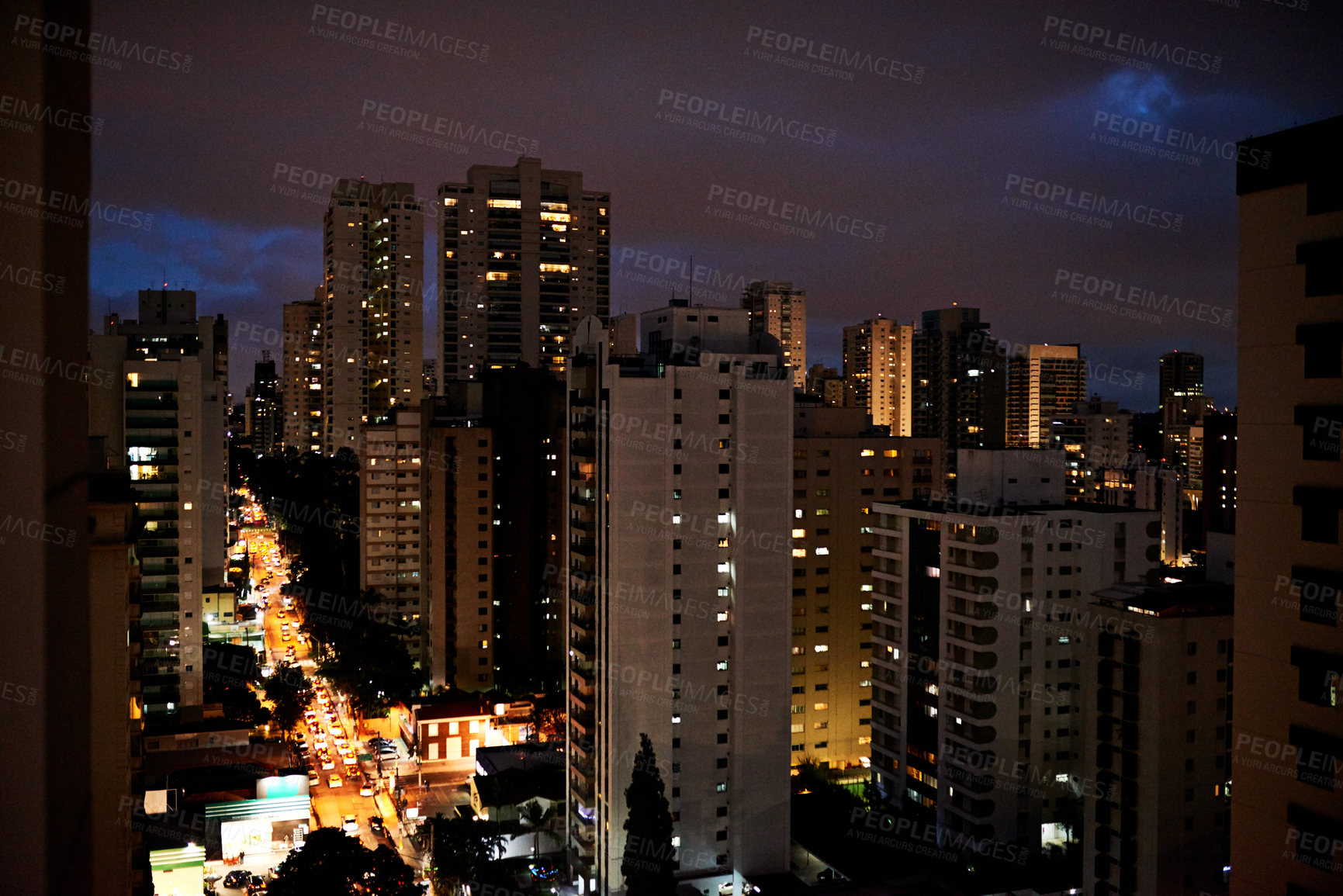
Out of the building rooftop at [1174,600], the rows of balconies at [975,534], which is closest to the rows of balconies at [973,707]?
the rows of balconies at [975,534]

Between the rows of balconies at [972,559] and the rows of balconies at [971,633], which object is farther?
the rows of balconies at [972,559]

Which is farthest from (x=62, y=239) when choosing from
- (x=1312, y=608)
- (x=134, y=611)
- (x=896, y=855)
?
(x=896, y=855)

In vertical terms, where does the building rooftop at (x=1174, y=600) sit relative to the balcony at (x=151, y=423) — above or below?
below

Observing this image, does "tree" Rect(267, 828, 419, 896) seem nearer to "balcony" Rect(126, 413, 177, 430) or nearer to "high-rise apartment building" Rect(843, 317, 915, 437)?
"balcony" Rect(126, 413, 177, 430)

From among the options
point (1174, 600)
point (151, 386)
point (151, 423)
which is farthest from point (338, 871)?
point (151, 386)

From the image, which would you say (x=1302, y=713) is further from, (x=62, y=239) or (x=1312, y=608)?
(x=62, y=239)

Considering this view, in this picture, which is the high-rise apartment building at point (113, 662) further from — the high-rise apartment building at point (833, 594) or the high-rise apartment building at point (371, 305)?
the high-rise apartment building at point (371, 305)
